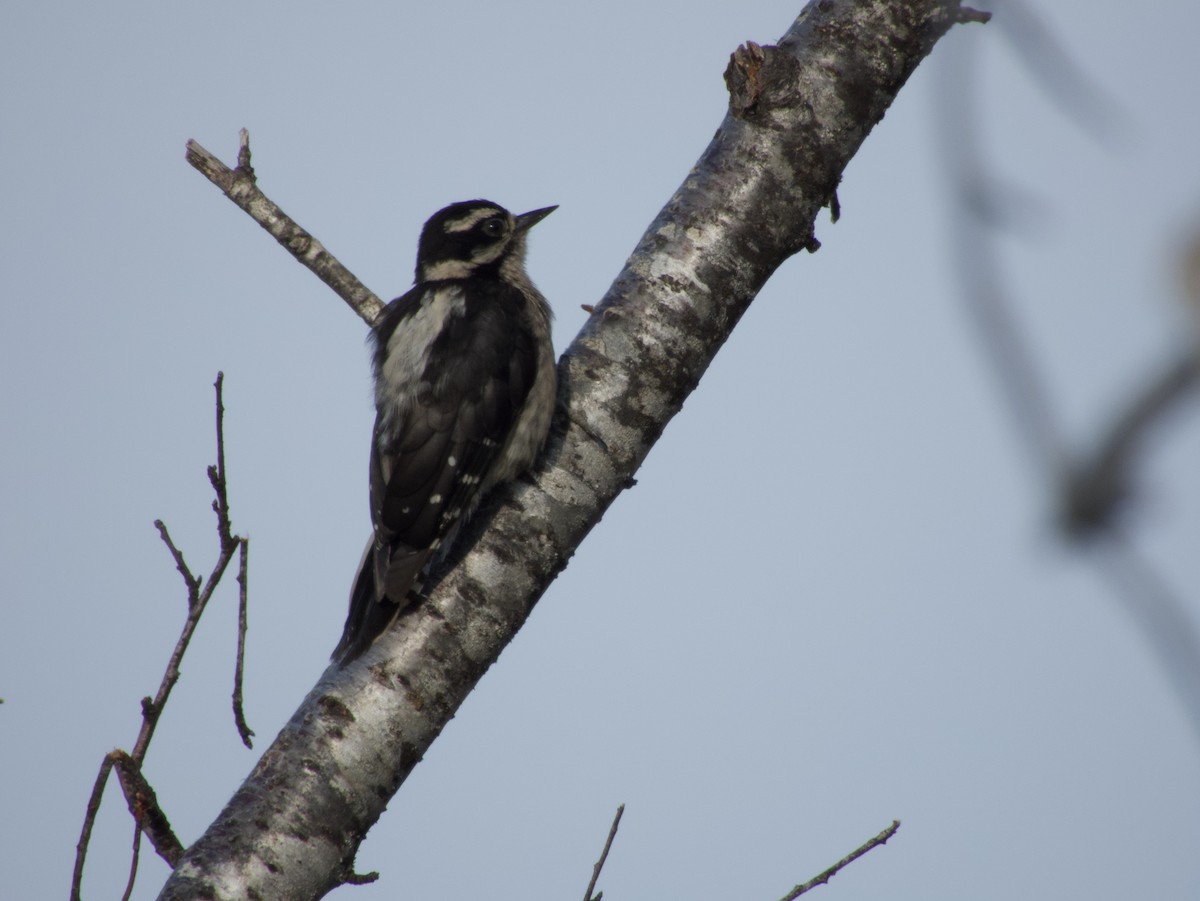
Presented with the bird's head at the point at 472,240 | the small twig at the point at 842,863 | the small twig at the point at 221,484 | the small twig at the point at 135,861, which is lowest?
the small twig at the point at 842,863

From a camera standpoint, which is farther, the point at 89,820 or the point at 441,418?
the point at 441,418

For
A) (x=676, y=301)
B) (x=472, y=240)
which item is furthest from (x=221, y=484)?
(x=472, y=240)

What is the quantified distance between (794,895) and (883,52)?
266cm

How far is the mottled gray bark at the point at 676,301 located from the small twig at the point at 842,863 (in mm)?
1063

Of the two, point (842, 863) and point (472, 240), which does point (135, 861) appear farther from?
point (472, 240)

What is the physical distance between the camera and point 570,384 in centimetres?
380

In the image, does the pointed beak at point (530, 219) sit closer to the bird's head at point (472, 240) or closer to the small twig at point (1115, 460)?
the bird's head at point (472, 240)

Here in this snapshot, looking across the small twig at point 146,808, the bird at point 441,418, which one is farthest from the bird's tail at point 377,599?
the small twig at point 146,808

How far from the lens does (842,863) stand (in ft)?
9.15

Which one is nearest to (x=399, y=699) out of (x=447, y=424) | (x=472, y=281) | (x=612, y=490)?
(x=612, y=490)

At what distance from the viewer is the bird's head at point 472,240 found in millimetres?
5418

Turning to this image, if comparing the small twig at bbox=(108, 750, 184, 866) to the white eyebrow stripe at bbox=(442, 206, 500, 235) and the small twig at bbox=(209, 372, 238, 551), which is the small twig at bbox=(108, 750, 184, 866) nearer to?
the small twig at bbox=(209, 372, 238, 551)

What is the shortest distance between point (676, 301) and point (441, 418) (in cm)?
102

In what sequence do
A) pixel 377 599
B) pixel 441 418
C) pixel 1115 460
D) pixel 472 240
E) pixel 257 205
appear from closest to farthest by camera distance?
1. pixel 1115 460
2. pixel 377 599
3. pixel 257 205
4. pixel 441 418
5. pixel 472 240
